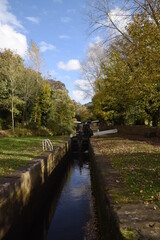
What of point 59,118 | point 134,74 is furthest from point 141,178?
point 59,118

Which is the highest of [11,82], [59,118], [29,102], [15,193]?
[11,82]

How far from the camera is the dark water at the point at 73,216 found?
6.21 m

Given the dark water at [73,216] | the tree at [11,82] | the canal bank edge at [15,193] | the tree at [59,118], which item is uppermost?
the tree at [11,82]

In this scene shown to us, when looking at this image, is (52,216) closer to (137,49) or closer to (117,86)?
(137,49)

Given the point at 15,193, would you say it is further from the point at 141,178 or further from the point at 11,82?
the point at 11,82

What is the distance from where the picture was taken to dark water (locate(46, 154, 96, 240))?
6207mm

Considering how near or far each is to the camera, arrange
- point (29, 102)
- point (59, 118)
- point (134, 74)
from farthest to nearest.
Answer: point (59, 118)
point (29, 102)
point (134, 74)

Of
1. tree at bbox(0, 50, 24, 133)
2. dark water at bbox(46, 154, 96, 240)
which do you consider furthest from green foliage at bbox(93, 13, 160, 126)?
tree at bbox(0, 50, 24, 133)

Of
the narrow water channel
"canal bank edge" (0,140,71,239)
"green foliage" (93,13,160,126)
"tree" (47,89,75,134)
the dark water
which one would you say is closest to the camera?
"canal bank edge" (0,140,71,239)

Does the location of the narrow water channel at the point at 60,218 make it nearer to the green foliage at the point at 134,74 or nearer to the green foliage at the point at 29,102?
the green foliage at the point at 134,74

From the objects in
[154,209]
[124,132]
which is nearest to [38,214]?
[154,209]

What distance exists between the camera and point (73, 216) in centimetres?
745

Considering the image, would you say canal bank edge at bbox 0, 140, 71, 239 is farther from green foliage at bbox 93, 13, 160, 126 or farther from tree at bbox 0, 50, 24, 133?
tree at bbox 0, 50, 24, 133

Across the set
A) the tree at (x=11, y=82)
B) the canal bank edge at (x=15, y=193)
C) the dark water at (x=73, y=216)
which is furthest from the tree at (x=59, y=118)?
the canal bank edge at (x=15, y=193)
